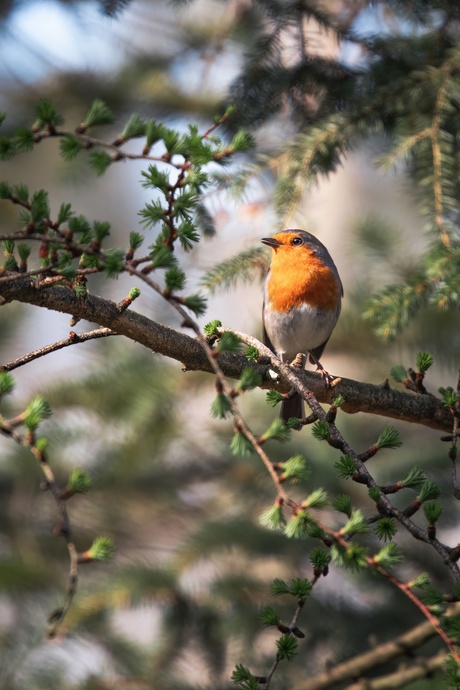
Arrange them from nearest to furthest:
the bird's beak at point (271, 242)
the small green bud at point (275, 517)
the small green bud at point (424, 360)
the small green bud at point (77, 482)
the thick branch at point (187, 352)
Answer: the small green bud at point (77, 482)
the small green bud at point (275, 517)
the thick branch at point (187, 352)
the small green bud at point (424, 360)
the bird's beak at point (271, 242)

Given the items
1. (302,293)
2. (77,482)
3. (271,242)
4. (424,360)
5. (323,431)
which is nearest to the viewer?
(77,482)

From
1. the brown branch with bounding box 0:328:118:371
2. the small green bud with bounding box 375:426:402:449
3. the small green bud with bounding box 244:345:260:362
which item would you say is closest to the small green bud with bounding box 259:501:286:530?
the small green bud with bounding box 375:426:402:449

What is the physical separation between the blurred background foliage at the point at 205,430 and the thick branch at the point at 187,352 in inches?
34.7

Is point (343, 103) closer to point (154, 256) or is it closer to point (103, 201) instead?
point (154, 256)

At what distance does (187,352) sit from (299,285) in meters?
1.72

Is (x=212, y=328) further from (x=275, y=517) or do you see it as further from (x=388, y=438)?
(x=275, y=517)

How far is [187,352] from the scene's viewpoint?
2420 millimetres

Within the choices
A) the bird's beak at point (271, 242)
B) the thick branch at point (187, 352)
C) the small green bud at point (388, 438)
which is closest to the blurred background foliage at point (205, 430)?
the bird's beak at point (271, 242)

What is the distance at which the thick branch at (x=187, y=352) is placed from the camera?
216cm

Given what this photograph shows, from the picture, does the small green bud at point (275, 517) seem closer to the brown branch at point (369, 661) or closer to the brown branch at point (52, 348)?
the brown branch at point (52, 348)

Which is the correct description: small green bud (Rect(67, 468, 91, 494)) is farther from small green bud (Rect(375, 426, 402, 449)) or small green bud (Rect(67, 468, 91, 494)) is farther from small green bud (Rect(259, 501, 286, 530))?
small green bud (Rect(375, 426, 402, 449))

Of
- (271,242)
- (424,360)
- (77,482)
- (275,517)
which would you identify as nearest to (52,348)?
(77,482)

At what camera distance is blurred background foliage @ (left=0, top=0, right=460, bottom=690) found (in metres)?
3.57

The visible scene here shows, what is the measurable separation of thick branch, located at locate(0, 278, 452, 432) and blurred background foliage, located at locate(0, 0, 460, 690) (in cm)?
88
